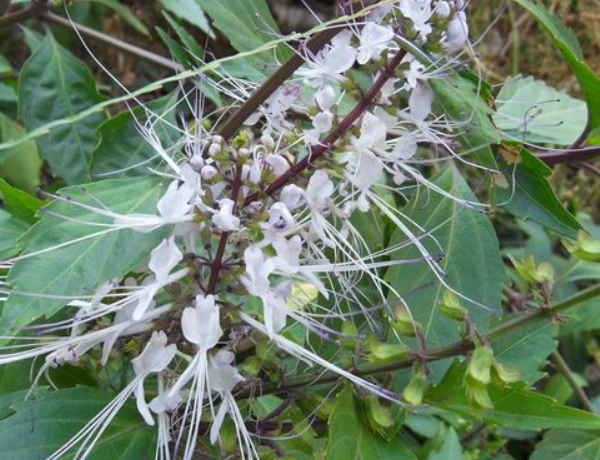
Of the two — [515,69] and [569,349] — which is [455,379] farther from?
[515,69]

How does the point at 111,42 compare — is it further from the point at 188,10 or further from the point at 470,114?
the point at 470,114

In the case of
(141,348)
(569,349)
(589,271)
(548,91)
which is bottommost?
(569,349)

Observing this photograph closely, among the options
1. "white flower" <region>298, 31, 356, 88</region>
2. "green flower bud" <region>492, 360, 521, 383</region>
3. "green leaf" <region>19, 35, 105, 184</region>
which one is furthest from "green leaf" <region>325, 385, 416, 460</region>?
"green leaf" <region>19, 35, 105, 184</region>

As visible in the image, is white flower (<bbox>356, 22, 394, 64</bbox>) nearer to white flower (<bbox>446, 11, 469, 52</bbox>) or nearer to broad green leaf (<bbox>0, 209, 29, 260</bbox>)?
white flower (<bbox>446, 11, 469, 52</bbox>)

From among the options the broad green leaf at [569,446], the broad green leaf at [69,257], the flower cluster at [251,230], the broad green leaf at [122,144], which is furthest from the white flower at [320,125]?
the broad green leaf at [569,446]

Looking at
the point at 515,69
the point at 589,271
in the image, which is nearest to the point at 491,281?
the point at 589,271

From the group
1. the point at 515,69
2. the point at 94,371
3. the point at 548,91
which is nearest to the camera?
the point at 94,371
